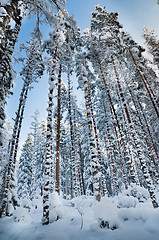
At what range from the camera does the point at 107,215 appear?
391 centimetres

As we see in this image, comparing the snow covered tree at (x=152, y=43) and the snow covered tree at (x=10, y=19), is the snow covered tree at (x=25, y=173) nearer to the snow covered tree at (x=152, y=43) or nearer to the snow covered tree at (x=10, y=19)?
the snow covered tree at (x=10, y=19)

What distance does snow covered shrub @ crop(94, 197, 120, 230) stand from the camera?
372 cm

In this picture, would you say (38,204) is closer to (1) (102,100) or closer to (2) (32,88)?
(2) (32,88)

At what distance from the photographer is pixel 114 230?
3588 mm

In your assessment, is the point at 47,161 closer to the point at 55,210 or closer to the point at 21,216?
the point at 55,210

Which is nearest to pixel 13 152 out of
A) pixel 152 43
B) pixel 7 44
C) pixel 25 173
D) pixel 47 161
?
pixel 47 161

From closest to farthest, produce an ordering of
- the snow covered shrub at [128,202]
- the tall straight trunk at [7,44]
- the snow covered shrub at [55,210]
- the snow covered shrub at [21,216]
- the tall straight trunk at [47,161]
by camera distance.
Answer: the tall straight trunk at [7,44], the tall straight trunk at [47,161], the snow covered shrub at [55,210], the snow covered shrub at [21,216], the snow covered shrub at [128,202]

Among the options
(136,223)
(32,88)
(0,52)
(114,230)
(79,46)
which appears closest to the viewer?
(114,230)

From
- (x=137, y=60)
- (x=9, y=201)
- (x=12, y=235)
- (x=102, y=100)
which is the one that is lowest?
(x=12, y=235)

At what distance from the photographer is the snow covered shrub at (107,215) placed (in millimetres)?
3721

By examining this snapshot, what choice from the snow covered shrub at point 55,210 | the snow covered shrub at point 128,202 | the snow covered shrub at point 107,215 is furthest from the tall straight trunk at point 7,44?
the snow covered shrub at point 128,202

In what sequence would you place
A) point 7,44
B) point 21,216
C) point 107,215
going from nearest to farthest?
point 107,215 < point 21,216 < point 7,44

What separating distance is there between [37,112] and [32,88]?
14.8 meters

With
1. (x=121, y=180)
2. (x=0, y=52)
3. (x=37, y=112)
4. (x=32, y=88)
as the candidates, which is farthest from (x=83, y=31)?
(x=121, y=180)
